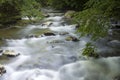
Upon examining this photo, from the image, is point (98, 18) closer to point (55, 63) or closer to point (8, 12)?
point (55, 63)

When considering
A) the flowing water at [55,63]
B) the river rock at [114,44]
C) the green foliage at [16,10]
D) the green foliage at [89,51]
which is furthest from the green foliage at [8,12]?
the green foliage at [89,51]

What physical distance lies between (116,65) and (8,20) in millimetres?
9302

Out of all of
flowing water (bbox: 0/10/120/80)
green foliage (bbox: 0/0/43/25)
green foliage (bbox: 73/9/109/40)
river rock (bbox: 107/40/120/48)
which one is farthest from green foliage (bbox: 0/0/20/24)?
green foliage (bbox: 73/9/109/40)

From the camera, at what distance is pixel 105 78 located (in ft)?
22.5

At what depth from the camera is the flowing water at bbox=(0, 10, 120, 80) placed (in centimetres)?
705

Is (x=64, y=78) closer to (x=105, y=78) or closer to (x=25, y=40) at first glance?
(x=105, y=78)

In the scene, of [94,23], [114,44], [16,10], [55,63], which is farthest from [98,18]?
[16,10]

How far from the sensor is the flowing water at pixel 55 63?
7055 millimetres

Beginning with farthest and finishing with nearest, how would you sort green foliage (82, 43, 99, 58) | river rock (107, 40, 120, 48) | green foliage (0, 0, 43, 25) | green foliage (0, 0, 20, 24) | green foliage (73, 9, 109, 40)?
green foliage (0, 0, 20, 24)
green foliage (0, 0, 43, 25)
river rock (107, 40, 120, 48)
green foliage (82, 43, 99, 58)
green foliage (73, 9, 109, 40)

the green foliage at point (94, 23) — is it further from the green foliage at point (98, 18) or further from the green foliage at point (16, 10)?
the green foliage at point (16, 10)

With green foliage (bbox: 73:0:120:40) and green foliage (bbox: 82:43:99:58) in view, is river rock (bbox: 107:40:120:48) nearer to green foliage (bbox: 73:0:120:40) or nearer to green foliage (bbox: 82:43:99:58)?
green foliage (bbox: 82:43:99:58)

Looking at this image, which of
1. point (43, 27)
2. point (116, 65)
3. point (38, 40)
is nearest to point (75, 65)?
point (116, 65)

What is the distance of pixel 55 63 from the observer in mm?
8086

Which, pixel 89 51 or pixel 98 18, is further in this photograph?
pixel 89 51
